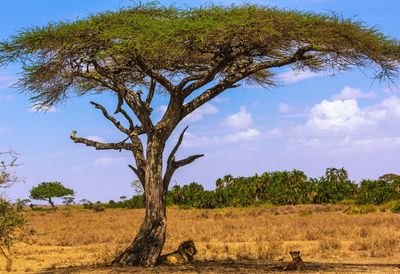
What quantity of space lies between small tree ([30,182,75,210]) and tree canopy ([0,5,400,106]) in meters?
72.6

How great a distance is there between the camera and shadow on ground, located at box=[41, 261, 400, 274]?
15.5m

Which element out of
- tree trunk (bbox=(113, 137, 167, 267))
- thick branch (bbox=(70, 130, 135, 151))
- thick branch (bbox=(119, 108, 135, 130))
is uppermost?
thick branch (bbox=(119, 108, 135, 130))

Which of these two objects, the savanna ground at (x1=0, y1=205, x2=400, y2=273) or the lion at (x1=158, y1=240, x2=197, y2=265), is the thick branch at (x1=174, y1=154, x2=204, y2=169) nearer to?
the lion at (x1=158, y1=240, x2=197, y2=265)

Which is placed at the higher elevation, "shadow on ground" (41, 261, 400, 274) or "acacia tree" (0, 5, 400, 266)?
"acacia tree" (0, 5, 400, 266)

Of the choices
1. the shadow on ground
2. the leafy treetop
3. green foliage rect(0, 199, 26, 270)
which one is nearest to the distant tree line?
the leafy treetop

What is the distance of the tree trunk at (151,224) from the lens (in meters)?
16.6

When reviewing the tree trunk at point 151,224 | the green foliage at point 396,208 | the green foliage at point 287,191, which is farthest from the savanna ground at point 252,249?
the green foliage at point 287,191

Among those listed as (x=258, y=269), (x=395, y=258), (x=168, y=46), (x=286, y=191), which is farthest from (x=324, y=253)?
(x=286, y=191)

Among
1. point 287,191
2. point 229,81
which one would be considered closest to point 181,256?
point 229,81

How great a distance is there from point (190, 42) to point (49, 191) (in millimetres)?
77580

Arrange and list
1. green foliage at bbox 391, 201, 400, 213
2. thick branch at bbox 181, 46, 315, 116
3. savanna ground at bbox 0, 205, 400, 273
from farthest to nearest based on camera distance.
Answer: green foliage at bbox 391, 201, 400, 213 → thick branch at bbox 181, 46, 315, 116 → savanna ground at bbox 0, 205, 400, 273

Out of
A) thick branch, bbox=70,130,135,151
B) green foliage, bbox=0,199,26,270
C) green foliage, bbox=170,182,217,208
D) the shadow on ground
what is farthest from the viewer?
green foliage, bbox=170,182,217,208

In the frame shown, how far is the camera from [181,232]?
3067cm

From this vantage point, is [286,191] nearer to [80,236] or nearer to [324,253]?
[80,236]
